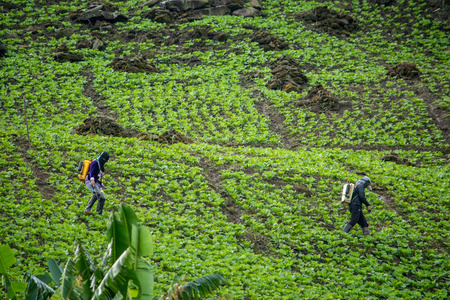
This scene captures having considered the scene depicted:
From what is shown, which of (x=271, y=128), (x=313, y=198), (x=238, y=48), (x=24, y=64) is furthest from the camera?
(x=238, y=48)

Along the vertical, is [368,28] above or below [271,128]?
above

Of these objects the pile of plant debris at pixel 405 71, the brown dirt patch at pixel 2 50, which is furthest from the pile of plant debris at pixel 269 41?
the brown dirt patch at pixel 2 50

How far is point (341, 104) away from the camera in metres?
21.0

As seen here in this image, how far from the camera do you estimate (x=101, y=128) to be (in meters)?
17.8

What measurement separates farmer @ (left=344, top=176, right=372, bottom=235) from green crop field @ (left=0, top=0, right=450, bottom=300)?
1.20 ft

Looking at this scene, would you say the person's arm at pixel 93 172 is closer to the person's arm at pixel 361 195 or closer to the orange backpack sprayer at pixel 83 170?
the orange backpack sprayer at pixel 83 170

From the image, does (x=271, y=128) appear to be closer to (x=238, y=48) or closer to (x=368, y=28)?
(x=238, y=48)

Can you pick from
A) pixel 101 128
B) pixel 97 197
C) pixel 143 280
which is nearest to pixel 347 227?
pixel 97 197

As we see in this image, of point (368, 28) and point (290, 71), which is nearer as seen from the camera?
point (290, 71)

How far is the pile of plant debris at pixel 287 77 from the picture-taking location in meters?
22.9

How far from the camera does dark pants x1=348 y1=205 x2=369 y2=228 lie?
37.4 feet

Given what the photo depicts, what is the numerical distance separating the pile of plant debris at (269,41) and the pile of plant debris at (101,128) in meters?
13.1

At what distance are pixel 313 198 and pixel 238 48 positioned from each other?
1643cm

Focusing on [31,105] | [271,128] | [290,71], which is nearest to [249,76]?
[290,71]
